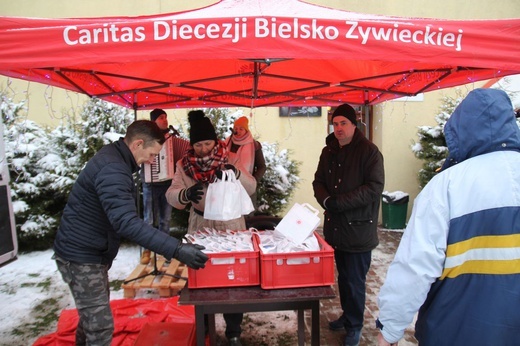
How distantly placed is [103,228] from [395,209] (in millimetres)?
6279

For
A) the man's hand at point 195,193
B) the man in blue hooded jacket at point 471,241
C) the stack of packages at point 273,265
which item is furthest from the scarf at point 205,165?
the man in blue hooded jacket at point 471,241

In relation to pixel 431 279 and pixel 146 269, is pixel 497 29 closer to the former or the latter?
pixel 431 279

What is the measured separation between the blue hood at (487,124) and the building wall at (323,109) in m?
6.02

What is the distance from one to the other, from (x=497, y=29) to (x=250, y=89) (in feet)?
9.18

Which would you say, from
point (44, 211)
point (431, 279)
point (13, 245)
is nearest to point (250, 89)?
point (13, 245)

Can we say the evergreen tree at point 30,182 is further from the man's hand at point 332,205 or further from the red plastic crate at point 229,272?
the man's hand at point 332,205

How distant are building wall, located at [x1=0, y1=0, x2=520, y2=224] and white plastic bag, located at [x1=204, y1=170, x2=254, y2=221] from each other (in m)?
4.73

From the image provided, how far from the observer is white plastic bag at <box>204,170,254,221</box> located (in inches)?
112

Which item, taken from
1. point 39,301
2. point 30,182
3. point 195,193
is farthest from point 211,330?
point 30,182

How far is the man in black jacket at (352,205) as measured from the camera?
3170 mm

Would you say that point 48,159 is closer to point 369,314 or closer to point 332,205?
point 332,205

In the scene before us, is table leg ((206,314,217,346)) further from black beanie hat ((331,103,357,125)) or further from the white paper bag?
black beanie hat ((331,103,357,125))

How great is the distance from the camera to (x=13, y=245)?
312cm

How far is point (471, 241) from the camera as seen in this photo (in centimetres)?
154
